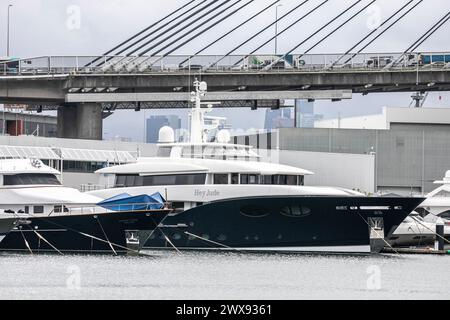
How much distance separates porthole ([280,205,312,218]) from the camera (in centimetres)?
6538

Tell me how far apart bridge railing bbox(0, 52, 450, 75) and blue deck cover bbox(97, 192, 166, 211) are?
31418 mm

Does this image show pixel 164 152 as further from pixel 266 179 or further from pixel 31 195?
pixel 31 195

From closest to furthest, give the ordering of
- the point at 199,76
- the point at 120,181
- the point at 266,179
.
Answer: the point at 266,179 < the point at 120,181 < the point at 199,76

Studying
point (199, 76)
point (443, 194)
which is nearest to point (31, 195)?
point (199, 76)

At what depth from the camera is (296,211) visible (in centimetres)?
6544

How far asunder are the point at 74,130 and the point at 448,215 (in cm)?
2938

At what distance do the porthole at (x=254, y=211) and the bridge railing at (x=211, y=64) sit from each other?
29095 mm

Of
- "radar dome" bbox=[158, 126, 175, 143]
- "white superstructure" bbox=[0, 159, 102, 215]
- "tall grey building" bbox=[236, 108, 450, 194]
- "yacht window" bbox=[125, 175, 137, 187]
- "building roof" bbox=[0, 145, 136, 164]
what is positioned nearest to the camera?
"white superstructure" bbox=[0, 159, 102, 215]

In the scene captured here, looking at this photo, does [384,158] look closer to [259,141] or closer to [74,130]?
[259,141]

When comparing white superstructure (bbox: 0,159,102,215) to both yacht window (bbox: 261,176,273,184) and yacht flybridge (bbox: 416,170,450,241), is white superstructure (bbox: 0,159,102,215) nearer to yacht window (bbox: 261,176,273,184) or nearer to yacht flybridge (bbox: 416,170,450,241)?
yacht window (bbox: 261,176,273,184)

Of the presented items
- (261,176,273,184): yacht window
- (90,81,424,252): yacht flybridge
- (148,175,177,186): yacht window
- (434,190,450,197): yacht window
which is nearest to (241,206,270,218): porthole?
(90,81,424,252): yacht flybridge

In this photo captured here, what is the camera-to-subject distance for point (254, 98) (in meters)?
94.4

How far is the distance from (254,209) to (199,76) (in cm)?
2894

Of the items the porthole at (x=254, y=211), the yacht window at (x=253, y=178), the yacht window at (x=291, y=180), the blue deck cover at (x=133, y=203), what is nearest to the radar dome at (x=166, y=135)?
the yacht window at (x=253, y=178)
